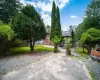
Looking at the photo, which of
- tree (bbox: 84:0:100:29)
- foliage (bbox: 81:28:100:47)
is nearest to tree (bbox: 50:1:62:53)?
foliage (bbox: 81:28:100:47)

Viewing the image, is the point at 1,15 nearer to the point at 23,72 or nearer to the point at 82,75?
the point at 23,72

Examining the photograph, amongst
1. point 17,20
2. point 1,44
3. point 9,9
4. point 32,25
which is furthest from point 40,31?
point 9,9

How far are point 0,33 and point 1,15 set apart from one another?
46.4 feet

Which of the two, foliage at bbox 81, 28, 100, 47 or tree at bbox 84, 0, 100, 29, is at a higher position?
tree at bbox 84, 0, 100, 29

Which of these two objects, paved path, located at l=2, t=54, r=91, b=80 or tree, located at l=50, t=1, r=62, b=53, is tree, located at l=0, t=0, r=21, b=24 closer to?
tree, located at l=50, t=1, r=62, b=53

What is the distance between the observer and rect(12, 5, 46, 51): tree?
2220cm

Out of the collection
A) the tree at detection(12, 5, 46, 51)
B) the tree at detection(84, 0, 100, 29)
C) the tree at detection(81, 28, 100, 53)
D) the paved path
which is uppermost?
the tree at detection(84, 0, 100, 29)

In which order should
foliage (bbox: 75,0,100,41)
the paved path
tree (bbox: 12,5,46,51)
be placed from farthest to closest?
1. foliage (bbox: 75,0,100,41)
2. tree (bbox: 12,5,46,51)
3. the paved path

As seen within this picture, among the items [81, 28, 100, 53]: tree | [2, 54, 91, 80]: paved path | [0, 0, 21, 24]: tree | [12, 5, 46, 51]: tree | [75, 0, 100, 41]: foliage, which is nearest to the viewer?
[2, 54, 91, 80]: paved path

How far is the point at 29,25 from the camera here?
74.4ft

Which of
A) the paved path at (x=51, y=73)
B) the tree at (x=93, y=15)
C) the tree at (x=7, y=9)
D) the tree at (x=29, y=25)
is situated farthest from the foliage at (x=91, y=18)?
the paved path at (x=51, y=73)

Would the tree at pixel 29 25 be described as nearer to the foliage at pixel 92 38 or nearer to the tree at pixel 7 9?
the foliage at pixel 92 38

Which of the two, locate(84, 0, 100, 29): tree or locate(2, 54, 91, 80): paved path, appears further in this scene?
locate(84, 0, 100, 29): tree

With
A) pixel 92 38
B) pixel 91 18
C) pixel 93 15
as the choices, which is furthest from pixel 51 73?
pixel 93 15
